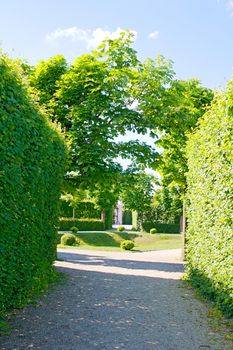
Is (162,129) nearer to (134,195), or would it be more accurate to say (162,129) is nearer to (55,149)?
(55,149)

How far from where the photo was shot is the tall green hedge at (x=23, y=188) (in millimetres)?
5195

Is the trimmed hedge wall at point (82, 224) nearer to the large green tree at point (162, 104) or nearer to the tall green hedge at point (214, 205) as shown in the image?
the large green tree at point (162, 104)

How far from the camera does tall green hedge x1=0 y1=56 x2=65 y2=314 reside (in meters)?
5.20

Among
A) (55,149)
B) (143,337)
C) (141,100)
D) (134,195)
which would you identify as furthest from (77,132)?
(134,195)

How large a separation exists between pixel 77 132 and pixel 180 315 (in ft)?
25.7

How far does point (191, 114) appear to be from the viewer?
52.5 ft

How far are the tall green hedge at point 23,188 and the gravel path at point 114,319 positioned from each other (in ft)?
1.65

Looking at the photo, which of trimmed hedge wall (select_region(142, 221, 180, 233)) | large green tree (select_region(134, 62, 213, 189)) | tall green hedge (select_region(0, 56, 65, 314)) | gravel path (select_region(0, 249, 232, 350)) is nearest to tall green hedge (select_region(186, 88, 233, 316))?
gravel path (select_region(0, 249, 232, 350))

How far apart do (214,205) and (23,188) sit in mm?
3503

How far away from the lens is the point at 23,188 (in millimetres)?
6184

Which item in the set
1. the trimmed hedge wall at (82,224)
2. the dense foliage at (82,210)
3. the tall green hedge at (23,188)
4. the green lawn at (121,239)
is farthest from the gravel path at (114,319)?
the dense foliage at (82,210)

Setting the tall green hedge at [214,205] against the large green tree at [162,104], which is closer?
the tall green hedge at [214,205]

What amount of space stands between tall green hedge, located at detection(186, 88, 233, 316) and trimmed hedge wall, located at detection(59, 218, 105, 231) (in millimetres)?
26920

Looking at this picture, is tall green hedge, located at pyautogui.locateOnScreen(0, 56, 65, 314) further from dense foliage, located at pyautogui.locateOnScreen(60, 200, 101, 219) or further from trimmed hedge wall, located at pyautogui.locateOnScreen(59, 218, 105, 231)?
dense foliage, located at pyautogui.locateOnScreen(60, 200, 101, 219)
